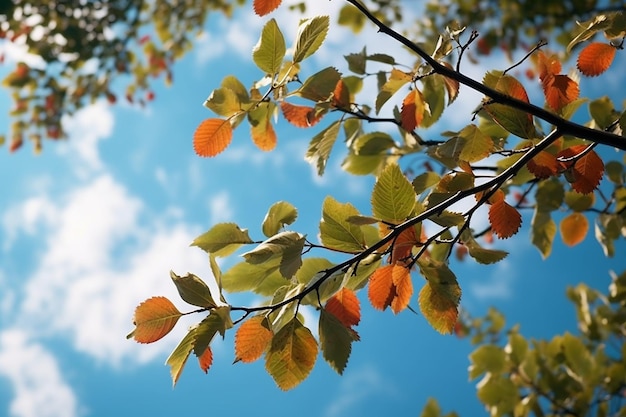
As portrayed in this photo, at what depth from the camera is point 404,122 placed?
3.30 ft

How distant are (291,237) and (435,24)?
15.0ft

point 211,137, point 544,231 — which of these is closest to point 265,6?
point 211,137

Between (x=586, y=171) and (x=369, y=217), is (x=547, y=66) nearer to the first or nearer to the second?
(x=586, y=171)

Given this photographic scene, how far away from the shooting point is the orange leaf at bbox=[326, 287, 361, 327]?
2.70 feet

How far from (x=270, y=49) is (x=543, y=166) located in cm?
46

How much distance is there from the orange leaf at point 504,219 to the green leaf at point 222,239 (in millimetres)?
385

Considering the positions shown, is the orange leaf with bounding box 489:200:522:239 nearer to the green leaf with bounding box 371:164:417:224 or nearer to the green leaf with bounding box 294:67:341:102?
the green leaf with bounding box 371:164:417:224

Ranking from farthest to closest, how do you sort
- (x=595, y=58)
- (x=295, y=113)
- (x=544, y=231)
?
(x=544, y=231) < (x=295, y=113) < (x=595, y=58)

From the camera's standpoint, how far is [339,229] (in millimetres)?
821

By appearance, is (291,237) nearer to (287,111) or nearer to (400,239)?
(400,239)

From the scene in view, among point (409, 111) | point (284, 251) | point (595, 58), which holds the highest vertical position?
point (409, 111)

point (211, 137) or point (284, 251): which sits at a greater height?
point (211, 137)

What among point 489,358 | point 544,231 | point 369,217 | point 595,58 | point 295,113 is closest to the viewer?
point 369,217

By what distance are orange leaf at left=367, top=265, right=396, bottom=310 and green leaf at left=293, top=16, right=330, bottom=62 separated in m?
0.37
